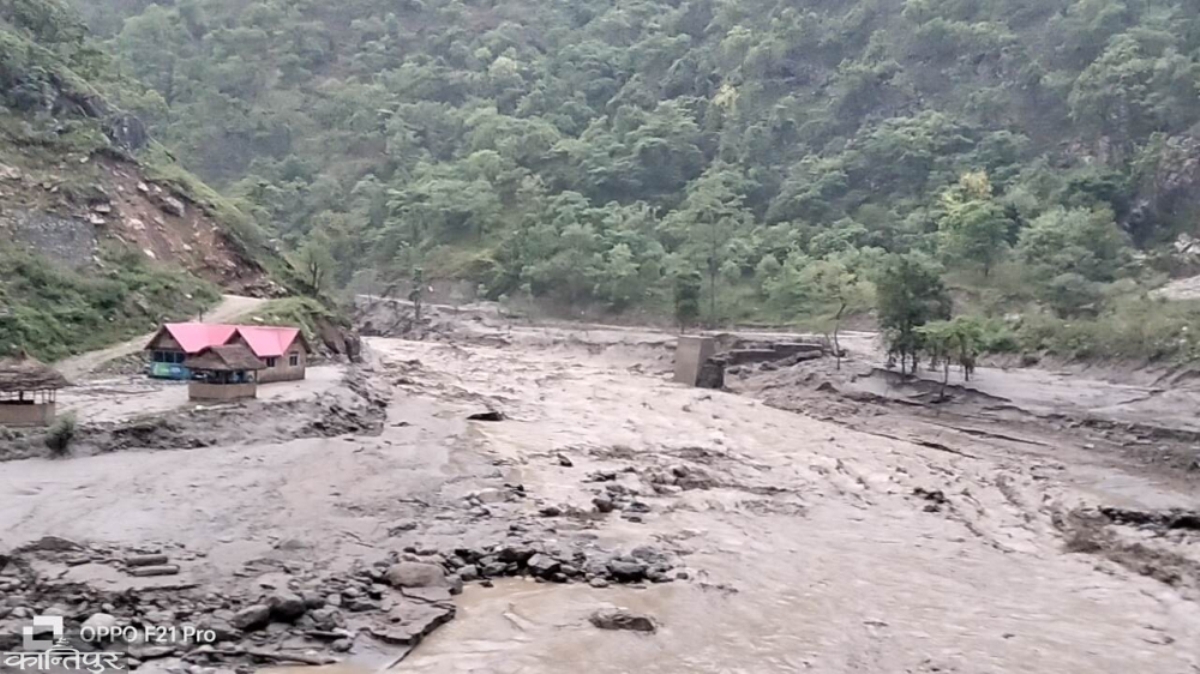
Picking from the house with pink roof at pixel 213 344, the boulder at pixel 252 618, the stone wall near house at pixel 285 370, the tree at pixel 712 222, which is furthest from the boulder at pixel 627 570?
the tree at pixel 712 222

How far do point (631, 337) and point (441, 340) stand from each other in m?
14.1

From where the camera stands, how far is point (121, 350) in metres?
28.3

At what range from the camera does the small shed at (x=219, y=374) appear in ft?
75.3

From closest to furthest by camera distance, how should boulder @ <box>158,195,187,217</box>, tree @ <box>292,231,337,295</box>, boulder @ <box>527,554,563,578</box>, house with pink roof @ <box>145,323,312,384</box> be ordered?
boulder @ <box>527,554,563,578</box> → house with pink roof @ <box>145,323,312,384</box> → boulder @ <box>158,195,187,217</box> → tree @ <box>292,231,337,295</box>

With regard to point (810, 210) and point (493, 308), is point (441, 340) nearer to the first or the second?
point (493, 308)

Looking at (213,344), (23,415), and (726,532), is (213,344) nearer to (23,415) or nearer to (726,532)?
(23,415)

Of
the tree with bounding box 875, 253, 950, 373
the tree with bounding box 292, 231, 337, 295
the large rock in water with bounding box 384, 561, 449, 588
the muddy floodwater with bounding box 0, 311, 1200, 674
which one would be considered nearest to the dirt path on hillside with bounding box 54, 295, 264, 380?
the tree with bounding box 292, 231, 337, 295

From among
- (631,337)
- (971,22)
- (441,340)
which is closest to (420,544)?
(631,337)

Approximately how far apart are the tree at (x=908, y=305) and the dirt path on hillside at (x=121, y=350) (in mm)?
22449

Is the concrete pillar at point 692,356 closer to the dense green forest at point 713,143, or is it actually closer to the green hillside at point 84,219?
the dense green forest at point 713,143

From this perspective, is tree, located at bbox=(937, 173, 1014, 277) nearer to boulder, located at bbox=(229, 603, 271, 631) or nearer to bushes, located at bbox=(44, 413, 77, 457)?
bushes, located at bbox=(44, 413, 77, 457)

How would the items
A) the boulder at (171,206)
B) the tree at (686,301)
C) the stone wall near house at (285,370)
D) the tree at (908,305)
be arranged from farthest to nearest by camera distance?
the tree at (686,301), the boulder at (171,206), the tree at (908,305), the stone wall near house at (285,370)

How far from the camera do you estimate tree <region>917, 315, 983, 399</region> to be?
3139 cm

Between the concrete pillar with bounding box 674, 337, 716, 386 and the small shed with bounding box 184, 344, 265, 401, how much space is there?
833 inches
